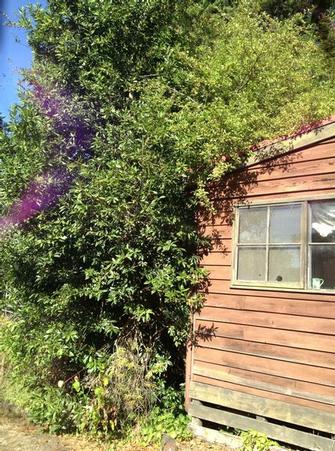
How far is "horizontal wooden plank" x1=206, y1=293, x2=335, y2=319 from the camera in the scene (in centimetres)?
499

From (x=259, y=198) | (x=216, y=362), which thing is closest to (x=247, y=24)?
(x=259, y=198)

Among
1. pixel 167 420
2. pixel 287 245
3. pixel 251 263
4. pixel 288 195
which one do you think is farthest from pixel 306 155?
pixel 167 420

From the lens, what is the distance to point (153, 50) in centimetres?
798

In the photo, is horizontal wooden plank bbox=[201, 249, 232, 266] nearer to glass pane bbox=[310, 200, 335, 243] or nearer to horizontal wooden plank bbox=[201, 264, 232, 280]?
horizontal wooden plank bbox=[201, 264, 232, 280]

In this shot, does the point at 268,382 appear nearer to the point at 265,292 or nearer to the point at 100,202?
the point at 265,292

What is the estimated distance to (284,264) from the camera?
543 cm

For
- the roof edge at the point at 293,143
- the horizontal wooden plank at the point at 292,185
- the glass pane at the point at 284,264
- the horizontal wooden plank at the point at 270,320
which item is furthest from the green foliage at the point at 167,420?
the roof edge at the point at 293,143

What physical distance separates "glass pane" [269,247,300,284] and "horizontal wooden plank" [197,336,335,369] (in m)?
0.72

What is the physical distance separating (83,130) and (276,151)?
294 centimetres

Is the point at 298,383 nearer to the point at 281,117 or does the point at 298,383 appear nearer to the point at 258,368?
the point at 258,368

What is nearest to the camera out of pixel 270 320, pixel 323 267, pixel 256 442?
pixel 256 442

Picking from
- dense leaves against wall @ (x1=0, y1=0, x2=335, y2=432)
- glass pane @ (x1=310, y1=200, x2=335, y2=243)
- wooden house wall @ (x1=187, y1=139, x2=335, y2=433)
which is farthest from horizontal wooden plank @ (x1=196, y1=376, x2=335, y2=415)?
glass pane @ (x1=310, y1=200, x2=335, y2=243)

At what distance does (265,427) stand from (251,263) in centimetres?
177

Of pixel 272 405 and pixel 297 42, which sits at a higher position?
pixel 297 42
